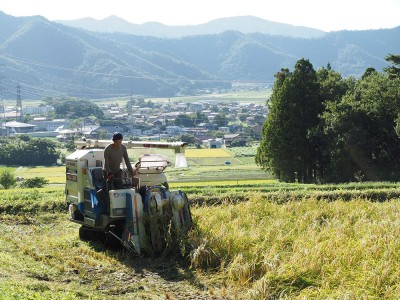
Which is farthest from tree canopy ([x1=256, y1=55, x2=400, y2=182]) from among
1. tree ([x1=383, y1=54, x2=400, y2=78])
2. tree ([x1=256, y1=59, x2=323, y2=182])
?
tree ([x1=383, y1=54, x2=400, y2=78])

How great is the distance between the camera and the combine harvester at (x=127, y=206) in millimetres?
10484

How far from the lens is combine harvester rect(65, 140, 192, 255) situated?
413 inches

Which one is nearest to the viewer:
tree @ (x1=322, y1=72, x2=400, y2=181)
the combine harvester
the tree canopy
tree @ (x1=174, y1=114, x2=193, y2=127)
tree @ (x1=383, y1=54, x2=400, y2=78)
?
the combine harvester

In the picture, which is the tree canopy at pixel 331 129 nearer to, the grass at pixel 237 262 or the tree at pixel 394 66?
the tree at pixel 394 66

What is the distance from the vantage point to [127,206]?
35.2 feet

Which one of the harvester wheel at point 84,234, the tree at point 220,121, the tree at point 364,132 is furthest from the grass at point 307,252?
the tree at point 220,121

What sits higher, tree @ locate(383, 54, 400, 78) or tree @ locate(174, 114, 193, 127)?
tree @ locate(383, 54, 400, 78)

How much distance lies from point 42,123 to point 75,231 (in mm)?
85016

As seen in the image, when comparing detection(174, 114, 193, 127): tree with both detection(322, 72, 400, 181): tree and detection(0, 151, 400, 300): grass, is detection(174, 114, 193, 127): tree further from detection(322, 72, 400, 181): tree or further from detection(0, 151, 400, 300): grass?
detection(0, 151, 400, 300): grass

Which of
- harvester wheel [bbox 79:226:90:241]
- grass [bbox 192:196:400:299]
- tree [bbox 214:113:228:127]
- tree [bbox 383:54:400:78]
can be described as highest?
tree [bbox 383:54:400:78]

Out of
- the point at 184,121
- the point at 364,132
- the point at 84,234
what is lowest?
the point at 184,121

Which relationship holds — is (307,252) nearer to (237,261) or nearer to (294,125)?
(237,261)

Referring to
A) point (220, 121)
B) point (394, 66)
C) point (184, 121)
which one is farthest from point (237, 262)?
point (220, 121)

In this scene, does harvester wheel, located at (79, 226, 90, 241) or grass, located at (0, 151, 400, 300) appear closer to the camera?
grass, located at (0, 151, 400, 300)
